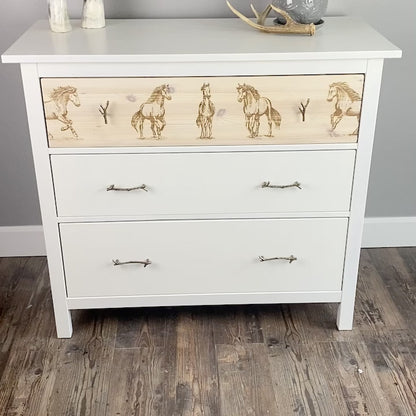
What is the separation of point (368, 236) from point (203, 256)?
0.82m

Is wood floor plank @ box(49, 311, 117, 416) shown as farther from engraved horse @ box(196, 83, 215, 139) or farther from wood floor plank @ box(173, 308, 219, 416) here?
engraved horse @ box(196, 83, 215, 139)

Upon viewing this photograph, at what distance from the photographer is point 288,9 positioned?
1.73 meters

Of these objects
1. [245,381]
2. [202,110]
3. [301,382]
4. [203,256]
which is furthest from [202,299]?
[202,110]

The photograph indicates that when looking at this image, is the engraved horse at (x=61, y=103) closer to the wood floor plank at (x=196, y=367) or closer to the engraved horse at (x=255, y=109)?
the engraved horse at (x=255, y=109)

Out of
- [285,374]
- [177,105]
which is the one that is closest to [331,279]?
[285,374]

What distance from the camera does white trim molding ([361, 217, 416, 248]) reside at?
231 centimetres

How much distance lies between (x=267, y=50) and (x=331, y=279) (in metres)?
0.72

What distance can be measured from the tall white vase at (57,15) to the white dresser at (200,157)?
0.05m

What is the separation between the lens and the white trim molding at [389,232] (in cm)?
231

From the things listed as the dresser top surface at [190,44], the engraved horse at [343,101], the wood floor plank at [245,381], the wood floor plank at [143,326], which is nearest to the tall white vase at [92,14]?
the dresser top surface at [190,44]

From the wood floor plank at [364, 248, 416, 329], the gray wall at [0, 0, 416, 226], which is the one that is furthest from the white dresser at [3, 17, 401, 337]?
the wood floor plank at [364, 248, 416, 329]

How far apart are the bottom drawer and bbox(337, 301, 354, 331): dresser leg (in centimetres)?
7

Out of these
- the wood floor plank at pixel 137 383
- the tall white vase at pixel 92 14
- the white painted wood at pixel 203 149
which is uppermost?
the tall white vase at pixel 92 14

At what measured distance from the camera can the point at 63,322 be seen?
6.16 feet
